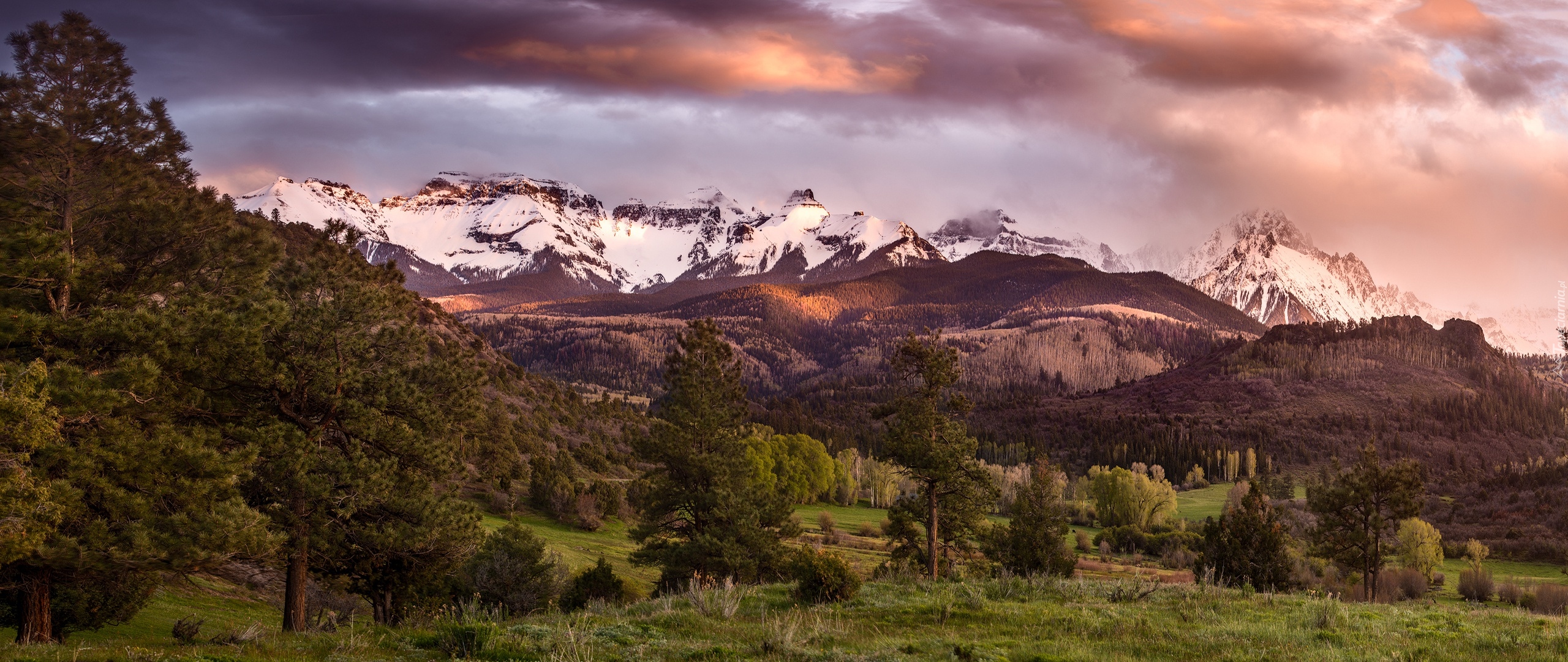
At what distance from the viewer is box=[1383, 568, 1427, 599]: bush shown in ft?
A: 162

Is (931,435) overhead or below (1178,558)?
overhead

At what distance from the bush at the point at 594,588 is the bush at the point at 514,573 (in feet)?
4.64

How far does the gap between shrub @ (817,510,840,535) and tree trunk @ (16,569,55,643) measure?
66736mm

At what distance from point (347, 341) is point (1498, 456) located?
228 m

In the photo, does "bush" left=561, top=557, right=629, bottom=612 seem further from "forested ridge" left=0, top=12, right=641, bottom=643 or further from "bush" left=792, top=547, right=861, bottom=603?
"bush" left=792, top=547, right=861, bottom=603

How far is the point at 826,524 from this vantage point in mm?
87000

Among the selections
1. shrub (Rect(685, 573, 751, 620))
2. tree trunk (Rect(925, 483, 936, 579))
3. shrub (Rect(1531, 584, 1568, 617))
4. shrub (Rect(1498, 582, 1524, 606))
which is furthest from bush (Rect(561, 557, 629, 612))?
shrub (Rect(1498, 582, 1524, 606))

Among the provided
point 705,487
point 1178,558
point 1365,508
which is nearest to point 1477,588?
point 1365,508

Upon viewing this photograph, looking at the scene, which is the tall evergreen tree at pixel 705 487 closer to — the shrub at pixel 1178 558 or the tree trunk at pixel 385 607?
the tree trunk at pixel 385 607

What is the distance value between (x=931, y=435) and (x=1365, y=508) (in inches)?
1020

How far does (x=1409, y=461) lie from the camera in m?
45.6

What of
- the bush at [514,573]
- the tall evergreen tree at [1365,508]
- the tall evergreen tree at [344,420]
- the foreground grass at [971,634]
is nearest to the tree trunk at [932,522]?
the bush at [514,573]

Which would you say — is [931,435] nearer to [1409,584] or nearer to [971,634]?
[971,634]

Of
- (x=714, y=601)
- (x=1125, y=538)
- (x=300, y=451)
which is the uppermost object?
(x=300, y=451)
